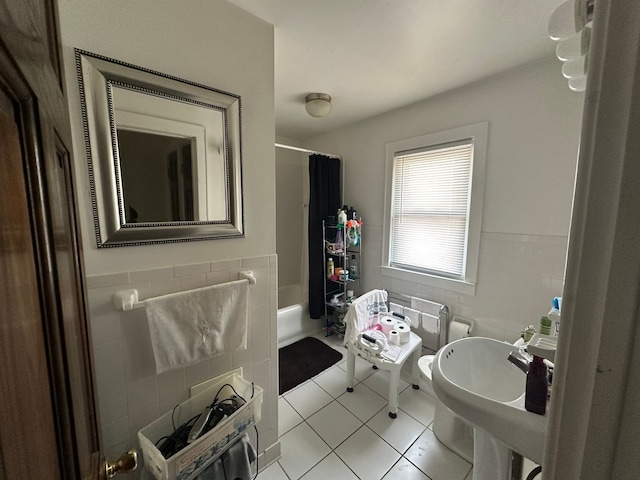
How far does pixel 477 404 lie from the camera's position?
0.79 m

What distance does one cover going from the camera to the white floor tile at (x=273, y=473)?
1348mm

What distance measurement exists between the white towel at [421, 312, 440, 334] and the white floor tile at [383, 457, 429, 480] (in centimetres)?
93

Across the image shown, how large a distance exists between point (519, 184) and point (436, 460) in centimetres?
178

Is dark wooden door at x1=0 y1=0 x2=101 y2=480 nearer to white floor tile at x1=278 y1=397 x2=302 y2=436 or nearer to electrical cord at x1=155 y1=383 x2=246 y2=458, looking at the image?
electrical cord at x1=155 y1=383 x2=246 y2=458

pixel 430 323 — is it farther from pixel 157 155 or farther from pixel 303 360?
pixel 157 155

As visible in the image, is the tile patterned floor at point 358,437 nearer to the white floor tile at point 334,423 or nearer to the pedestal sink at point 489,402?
the white floor tile at point 334,423

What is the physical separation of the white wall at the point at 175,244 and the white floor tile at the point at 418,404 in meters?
1.16

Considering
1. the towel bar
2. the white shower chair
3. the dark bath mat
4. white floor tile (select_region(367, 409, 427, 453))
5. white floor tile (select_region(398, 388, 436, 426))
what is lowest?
white floor tile (select_region(367, 409, 427, 453))

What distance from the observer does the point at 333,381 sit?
2074 mm

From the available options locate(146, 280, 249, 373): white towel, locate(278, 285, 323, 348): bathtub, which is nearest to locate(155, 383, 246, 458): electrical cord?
locate(146, 280, 249, 373): white towel

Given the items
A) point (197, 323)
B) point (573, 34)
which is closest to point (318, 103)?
point (573, 34)

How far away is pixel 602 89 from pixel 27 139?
2.12ft

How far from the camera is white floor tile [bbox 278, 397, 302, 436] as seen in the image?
1.65 m

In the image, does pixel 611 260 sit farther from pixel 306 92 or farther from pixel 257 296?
pixel 306 92
